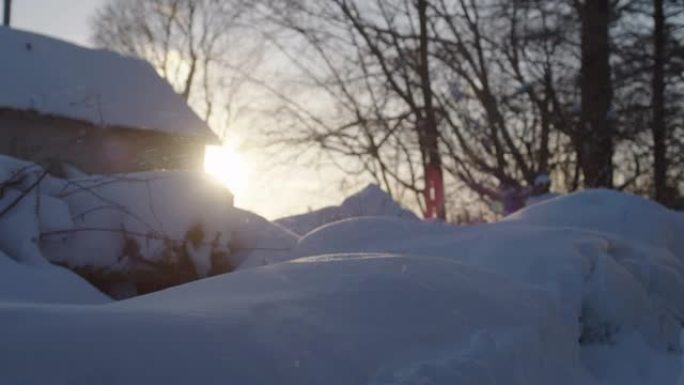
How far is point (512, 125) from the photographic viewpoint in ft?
50.7

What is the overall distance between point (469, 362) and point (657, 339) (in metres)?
2.87

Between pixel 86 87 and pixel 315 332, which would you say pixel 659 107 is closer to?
pixel 86 87

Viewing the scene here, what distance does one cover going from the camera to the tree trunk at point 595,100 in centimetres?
1477

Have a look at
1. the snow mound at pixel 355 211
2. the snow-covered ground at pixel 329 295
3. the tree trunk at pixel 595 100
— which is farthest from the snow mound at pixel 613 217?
the tree trunk at pixel 595 100

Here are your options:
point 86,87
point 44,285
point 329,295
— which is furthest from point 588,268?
point 86,87

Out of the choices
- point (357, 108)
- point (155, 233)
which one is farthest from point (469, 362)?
point (357, 108)

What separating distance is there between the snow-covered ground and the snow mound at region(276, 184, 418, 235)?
3180 mm

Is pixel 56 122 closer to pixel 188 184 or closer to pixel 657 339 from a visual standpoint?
pixel 188 184

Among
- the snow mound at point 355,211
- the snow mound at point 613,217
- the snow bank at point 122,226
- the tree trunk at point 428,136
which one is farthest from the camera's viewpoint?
the tree trunk at point 428,136

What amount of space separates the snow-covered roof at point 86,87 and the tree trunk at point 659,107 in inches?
474

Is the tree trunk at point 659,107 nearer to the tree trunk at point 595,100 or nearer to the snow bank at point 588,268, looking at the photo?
the tree trunk at point 595,100

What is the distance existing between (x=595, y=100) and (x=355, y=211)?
624cm

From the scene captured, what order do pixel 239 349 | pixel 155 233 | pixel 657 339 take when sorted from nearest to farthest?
pixel 239 349 → pixel 657 339 → pixel 155 233

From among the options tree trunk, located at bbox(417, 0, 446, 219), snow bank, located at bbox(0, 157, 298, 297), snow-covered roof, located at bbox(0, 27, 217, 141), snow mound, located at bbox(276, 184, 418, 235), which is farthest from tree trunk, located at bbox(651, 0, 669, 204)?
snow-covered roof, located at bbox(0, 27, 217, 141)
